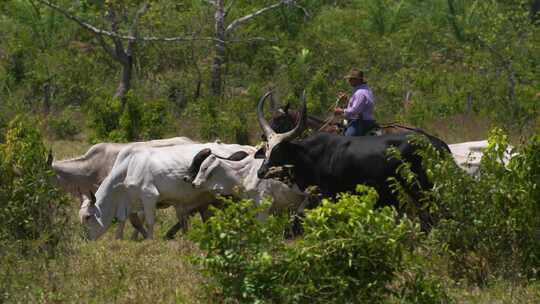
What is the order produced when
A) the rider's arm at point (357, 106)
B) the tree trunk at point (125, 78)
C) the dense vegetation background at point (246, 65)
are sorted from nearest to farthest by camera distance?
the rider's arm at point (357, 106) < the dense vegetation background at point (246, 65) < the tree trunk at point (125, 78)

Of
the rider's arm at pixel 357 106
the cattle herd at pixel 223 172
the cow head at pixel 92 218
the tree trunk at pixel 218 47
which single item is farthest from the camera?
the tree trunk at pixel 218 47

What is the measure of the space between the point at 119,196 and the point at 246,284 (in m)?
5.64

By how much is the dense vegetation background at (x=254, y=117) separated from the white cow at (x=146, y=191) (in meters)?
0.99

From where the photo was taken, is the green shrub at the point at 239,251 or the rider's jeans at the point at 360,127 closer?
the green shrub at the point at 239,251

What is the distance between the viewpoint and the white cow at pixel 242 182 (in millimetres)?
11234

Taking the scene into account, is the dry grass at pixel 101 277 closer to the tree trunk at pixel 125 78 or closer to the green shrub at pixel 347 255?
the green shrub at pixel 347 255

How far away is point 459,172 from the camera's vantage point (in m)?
7.89

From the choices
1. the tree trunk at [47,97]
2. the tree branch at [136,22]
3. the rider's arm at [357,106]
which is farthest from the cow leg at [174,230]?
the tree trunk at [47,97]

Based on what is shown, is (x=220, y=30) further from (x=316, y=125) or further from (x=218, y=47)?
(x=316, y=125)

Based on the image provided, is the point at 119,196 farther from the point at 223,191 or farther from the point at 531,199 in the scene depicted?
the point at 531,199

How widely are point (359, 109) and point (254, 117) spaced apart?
341 inches

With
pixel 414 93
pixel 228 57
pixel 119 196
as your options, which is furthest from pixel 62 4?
pixel 119 196

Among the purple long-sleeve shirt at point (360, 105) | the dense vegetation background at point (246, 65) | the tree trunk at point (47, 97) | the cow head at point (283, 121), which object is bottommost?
the tree trunk at point (47, 97)

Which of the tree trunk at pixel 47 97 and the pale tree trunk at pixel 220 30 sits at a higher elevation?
the pale tree trunk at pixel 220 30
